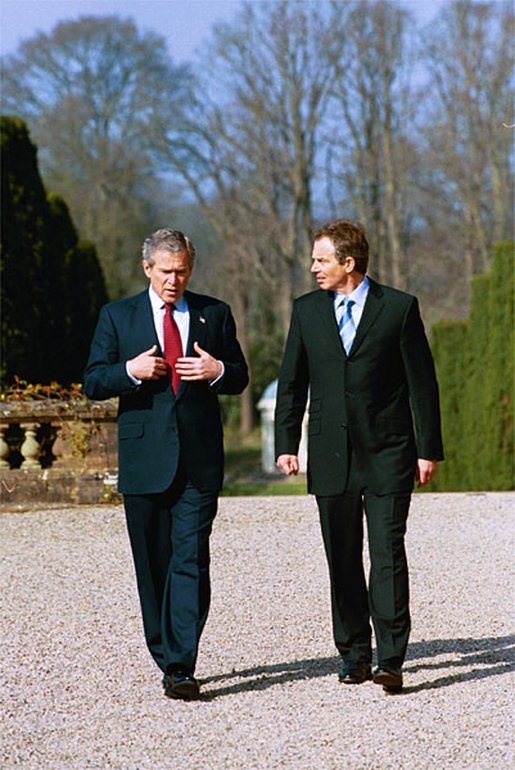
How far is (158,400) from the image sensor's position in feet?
16.1

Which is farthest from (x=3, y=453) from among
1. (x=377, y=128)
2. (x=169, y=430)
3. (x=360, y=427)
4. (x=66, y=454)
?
(x=377, y=128)

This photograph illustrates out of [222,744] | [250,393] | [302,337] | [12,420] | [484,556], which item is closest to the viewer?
[222,744]

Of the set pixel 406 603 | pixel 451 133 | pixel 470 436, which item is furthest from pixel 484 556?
pixel 451 133

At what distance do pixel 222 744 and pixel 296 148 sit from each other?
28326 mm

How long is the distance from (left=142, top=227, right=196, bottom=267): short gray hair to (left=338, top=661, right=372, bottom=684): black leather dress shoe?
69.4 inches

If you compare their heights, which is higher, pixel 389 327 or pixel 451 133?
pixel 451 133

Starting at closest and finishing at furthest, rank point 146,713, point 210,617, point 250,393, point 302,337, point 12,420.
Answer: point 146,713
point 302,337
point 210,617
point 12,420
point 250,393

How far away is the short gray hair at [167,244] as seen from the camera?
4.78 metres

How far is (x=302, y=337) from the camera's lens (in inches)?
200

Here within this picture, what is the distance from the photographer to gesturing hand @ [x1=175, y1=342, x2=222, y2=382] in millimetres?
4820

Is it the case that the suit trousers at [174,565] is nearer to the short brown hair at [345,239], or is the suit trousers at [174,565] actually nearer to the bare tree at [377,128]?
the short brown hair at [345,239]

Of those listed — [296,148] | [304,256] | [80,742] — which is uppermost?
[296,148]

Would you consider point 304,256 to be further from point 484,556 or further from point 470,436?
point 484,556

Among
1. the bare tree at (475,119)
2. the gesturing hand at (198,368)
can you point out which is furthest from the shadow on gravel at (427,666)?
the bare tree at (475,119)
